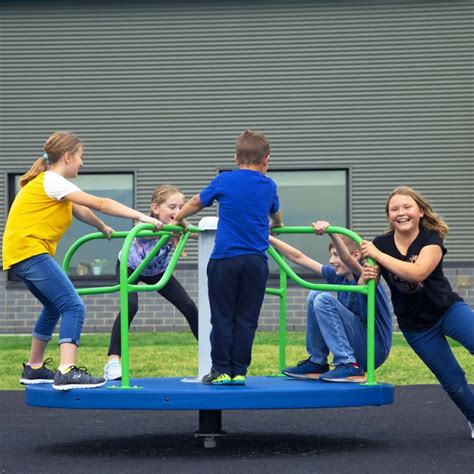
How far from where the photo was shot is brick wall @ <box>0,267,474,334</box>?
19.7 metres

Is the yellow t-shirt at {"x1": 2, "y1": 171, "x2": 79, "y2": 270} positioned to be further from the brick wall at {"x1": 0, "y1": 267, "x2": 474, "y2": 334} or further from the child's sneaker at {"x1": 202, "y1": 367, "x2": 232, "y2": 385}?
the brick wall at {"x1": 0, "y1": 267, "x2": 474, "y2": 334}

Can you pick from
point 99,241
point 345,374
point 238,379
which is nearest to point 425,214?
point 345,374

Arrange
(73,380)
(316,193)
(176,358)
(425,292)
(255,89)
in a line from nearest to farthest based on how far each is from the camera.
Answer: (73,380) < (425,292) < (176,358) < (255,89) < (316,193)

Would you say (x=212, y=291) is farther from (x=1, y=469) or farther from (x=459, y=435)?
(x=459, y=435)

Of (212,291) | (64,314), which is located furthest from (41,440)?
(212,291)

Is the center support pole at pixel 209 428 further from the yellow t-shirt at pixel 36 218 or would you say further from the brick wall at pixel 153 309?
the brick wall at pixel 153 309

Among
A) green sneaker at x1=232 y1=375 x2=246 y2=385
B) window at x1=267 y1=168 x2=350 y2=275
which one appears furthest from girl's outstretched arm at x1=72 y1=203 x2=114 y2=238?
window at x1=267 y1=168 x2=350 y2=275

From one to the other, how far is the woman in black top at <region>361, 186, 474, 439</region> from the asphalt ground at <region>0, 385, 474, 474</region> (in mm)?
489

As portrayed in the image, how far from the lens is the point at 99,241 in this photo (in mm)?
20406

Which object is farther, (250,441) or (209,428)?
(250,441)

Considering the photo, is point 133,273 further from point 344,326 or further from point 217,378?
point 344,326

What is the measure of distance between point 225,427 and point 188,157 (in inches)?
481

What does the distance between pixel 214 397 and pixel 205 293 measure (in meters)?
1.12

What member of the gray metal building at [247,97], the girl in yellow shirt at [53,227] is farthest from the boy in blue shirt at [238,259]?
the gray metal building at [247,97]
